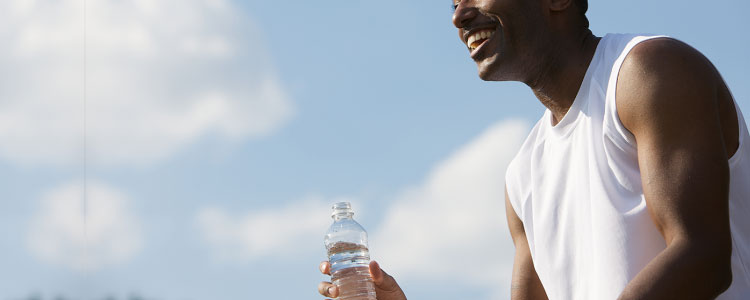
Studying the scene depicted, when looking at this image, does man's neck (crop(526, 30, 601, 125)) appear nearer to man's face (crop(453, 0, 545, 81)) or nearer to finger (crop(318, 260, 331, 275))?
man's face (crop(453, 0, 545, 81))

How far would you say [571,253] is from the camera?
404 centimetres

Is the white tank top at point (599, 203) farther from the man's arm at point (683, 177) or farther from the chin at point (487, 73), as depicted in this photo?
the chin at point (487, 73)

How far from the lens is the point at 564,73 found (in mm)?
4215

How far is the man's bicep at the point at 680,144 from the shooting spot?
3.41 m

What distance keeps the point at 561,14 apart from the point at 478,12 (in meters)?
0.39

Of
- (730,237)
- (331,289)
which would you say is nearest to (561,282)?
(730,237)

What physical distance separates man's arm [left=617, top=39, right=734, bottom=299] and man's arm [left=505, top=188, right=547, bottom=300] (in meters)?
1.42

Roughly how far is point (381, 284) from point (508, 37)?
4.60 feet

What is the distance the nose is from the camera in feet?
15.0

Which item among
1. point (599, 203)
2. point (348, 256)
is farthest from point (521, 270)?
point (599, 203)

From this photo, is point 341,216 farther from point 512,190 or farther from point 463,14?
point 463,14

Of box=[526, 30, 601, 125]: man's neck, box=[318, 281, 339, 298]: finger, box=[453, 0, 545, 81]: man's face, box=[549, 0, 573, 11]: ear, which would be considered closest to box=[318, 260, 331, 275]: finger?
box=[318, 281, 339, 298]: finger

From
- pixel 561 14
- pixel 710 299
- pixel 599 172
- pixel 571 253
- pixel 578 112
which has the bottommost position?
pixel 710 299

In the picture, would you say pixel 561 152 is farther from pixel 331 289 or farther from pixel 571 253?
pixel 331 289
